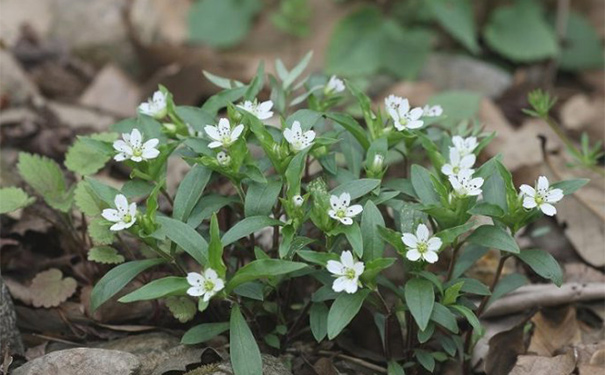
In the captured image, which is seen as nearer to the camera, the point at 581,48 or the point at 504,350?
the point at 504,350

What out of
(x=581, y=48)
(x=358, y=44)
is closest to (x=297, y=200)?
(x=358, y=44)

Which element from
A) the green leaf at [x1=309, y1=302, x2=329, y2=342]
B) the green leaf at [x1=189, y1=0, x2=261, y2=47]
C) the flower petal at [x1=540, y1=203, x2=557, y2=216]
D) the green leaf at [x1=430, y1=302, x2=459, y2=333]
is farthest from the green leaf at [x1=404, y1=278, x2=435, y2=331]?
the green leaf at [x1=189, y1=0, x2=261, y2=47]

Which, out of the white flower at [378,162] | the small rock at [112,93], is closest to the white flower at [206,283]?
the white flower at [378,162]

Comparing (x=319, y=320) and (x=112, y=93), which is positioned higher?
(x=319, y=320)

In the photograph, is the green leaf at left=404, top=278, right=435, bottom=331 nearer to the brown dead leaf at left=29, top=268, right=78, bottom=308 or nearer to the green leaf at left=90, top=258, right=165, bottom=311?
the green leaf at left=90, top=258, right=165, bottom=311

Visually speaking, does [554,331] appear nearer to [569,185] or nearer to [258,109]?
[569,185]

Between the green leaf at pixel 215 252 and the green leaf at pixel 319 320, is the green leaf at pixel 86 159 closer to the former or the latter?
the green leaf at pixel 215 252
